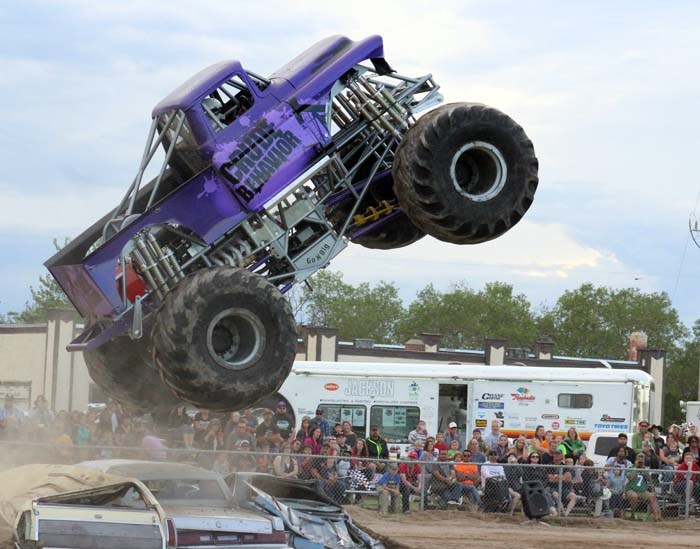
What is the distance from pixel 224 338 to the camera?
12070 millimetres

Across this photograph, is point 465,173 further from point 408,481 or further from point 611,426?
point 611,426

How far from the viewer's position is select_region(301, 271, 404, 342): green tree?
4031 inches

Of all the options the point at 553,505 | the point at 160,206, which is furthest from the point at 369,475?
the point at 160,206

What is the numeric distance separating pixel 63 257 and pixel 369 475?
26.5 ft

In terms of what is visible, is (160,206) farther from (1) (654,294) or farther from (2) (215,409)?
(1) (654,294)

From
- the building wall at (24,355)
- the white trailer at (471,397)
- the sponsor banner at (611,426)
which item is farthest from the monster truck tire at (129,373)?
the building wall at (24,355)

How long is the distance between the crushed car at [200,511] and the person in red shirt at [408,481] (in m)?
6.05

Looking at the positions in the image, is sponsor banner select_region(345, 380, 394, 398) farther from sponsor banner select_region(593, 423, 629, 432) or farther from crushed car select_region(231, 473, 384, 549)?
crushed car select_region(231, 473, 384, 549)

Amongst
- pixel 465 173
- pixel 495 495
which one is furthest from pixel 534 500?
pixel 465 173

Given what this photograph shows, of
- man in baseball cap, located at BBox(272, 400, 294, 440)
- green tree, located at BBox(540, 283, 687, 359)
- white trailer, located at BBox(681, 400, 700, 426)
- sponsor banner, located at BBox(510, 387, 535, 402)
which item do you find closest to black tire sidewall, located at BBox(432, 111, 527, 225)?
man in baseball cap, located at BBox(272, 400, 294, 440)

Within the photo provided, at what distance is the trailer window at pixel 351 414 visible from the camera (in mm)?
26281

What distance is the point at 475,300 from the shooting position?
325ft

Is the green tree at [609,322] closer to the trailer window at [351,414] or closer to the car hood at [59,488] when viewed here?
the trailer window at [351,414]

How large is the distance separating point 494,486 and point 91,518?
29.3 feet
